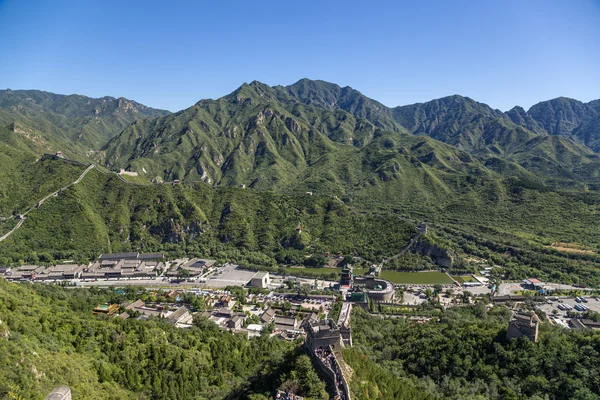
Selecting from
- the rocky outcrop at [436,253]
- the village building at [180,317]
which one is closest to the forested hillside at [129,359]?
the village building at [180,317]

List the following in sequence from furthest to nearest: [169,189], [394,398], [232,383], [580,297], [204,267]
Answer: [169,189] < [204,267] < [580,297] < [232,383] < [394,398]

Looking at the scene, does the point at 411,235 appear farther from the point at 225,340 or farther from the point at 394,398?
the point at 394,398

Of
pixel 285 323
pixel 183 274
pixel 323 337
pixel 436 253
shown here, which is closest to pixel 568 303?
pixel 436 253

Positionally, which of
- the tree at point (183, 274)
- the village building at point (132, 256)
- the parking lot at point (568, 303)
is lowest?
the parking lot at point (568, 303)

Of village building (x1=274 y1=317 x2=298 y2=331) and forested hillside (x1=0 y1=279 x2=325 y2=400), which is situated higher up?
forested hillside (x1=0 y1=279 x2=325 y2=400)

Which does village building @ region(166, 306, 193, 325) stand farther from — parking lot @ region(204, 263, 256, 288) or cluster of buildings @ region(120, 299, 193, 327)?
parking lot @ region(204, 263, 256, 288)

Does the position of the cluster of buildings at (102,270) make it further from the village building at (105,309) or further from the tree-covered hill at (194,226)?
the village building at (105,309)

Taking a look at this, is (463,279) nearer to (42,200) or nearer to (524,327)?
(524,327)

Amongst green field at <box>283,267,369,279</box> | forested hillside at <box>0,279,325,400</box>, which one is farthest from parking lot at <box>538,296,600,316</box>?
forested hillside at <box>0,279,325,400</box>

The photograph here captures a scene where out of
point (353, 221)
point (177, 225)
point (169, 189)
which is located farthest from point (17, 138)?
point (353, 221)
